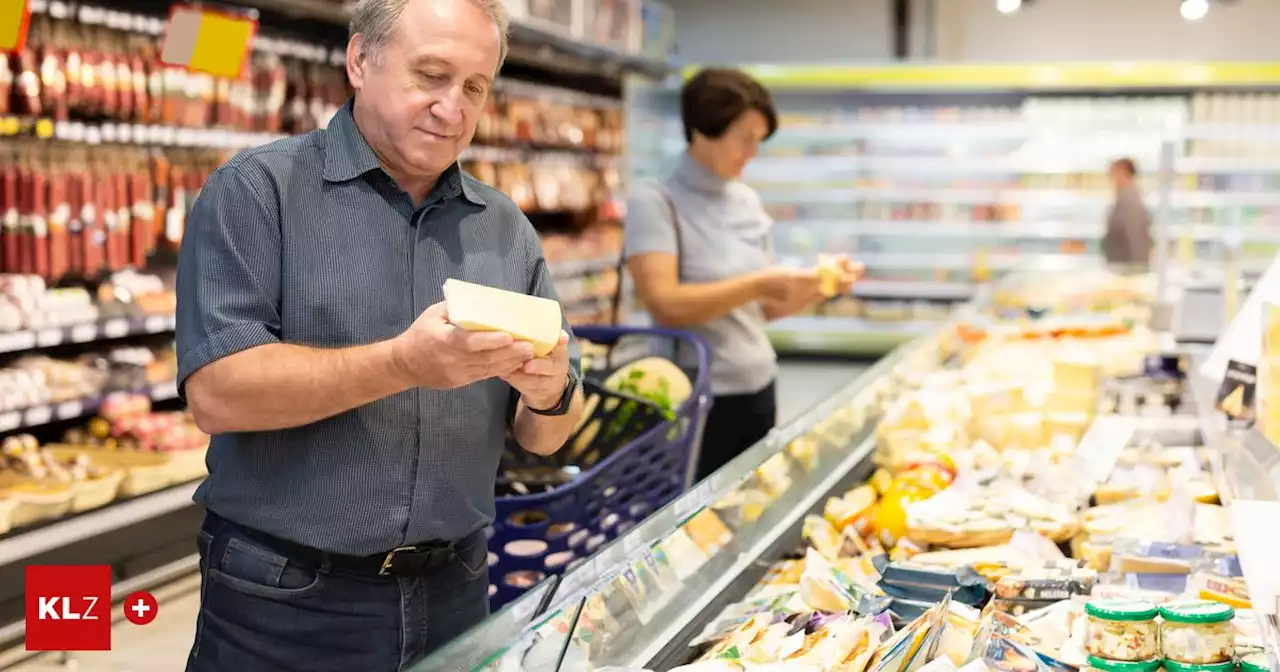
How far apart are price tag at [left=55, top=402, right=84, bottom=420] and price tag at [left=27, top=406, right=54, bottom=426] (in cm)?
4

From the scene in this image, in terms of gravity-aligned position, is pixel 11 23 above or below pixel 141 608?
above

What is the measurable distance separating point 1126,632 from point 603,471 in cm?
105

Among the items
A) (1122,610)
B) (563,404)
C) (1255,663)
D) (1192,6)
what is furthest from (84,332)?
(1192,6)

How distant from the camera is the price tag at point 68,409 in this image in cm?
466

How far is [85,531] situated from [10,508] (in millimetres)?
275

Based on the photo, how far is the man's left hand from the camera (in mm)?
1613

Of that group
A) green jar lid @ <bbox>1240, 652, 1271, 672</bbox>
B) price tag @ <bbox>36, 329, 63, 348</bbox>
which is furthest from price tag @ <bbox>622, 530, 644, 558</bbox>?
price tag @ <bbox>36, 329, 63, 348</bbox>

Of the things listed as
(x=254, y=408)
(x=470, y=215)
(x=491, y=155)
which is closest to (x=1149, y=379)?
(x=470, y=215)

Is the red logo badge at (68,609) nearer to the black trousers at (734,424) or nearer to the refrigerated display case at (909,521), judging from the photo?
the black trousers at (734,424)

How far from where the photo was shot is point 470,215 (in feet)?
6.09

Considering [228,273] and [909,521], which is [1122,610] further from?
[228,273]

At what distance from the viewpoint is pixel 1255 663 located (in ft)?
5.67

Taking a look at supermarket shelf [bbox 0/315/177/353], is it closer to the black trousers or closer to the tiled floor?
the tiled floor

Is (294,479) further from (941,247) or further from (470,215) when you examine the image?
(941,247)
